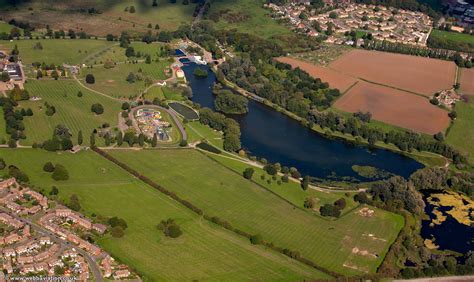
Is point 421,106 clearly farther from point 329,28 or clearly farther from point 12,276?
point 12,276

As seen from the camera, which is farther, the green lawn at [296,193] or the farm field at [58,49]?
the farm field at [58,49]

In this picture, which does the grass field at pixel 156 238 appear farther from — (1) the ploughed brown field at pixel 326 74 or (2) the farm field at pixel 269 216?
(1) the ploughed brown field at pixel 326 74

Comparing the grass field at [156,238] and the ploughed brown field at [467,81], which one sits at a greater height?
the ploughed brown field at [467,81]

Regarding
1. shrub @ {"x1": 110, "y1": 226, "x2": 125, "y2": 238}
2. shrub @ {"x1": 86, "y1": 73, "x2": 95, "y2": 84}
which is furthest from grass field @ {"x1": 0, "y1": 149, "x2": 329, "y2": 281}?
shrub @ {"x1": 86, "y1": 73, "x2": 95, "y2": 84}

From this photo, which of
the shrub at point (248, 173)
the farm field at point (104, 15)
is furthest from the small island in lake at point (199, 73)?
the shrub at point (248, 173)

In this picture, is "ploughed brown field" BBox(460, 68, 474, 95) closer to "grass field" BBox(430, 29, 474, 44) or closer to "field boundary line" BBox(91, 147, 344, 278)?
"grass field" BBox(430, 29, 474, 44)

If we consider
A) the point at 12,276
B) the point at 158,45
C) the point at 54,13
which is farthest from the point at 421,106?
the point at 54,13
